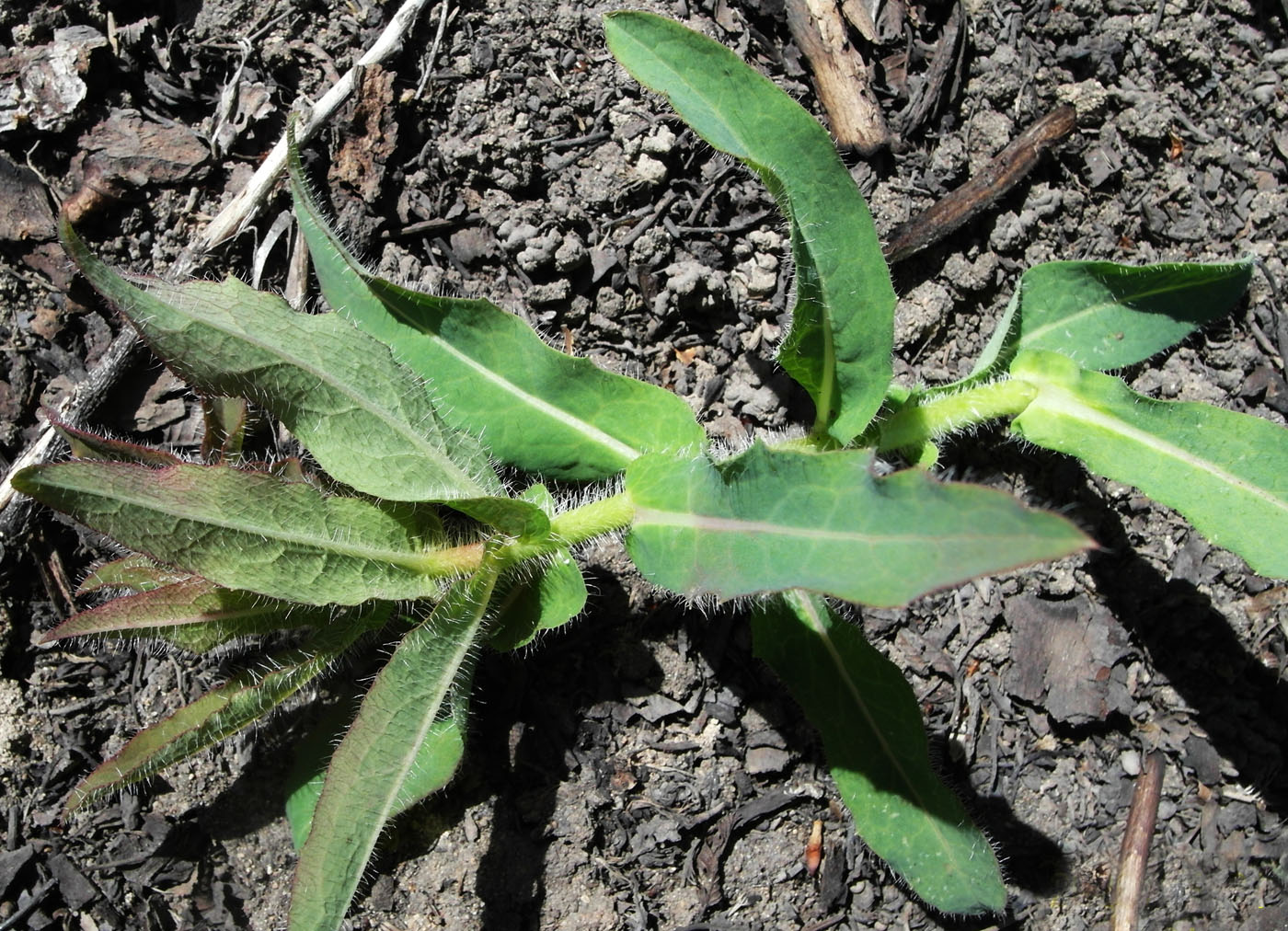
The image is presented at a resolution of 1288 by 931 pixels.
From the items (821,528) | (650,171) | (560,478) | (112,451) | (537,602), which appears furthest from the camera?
(650,171)

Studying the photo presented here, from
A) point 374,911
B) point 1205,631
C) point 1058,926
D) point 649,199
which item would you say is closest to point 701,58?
point 649,199

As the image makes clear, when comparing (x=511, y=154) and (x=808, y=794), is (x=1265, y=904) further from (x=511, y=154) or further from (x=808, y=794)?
(x=511, y=154)

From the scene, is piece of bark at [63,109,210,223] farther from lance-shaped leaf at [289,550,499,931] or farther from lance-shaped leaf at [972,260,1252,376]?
lance-shaped leaf at [972,260,1252,376]

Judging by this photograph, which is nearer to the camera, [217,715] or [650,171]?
[217,715]

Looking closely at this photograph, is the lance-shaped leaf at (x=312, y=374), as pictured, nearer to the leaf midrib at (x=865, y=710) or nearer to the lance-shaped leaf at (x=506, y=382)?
the lance-shaped leaf at (x=506, y=382)

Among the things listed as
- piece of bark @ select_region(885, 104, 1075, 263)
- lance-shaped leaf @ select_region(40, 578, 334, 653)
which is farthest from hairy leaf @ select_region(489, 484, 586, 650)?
piece of bark @ select_region(885, 104, 1075, 263)

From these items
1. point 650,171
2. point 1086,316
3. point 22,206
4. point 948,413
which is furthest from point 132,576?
point 1086,316

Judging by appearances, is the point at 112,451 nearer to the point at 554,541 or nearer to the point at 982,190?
the point at 554,541
